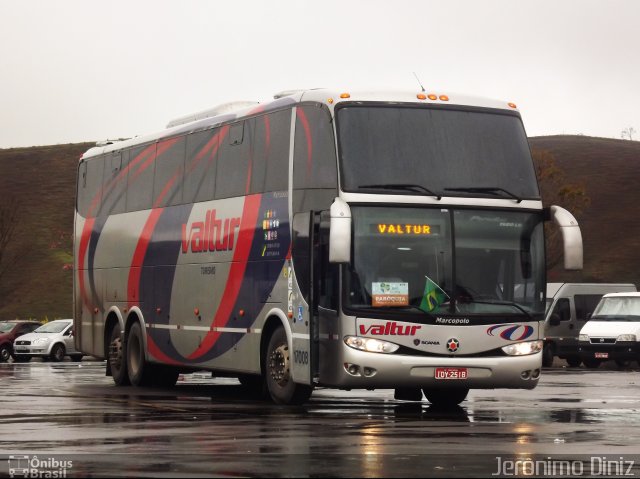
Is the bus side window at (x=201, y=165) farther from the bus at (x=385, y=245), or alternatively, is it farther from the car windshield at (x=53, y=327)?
the car windshield at (x=53, y=327)

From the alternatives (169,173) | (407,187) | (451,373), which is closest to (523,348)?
(451,373)

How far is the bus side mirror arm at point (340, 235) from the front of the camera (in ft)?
58.5

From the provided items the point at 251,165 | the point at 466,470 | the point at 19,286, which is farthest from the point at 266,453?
the point at 19,286

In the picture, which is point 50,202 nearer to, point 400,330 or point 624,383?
point 624,383

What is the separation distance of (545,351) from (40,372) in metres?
14.9

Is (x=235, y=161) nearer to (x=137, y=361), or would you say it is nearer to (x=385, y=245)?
(x=385, y=245)

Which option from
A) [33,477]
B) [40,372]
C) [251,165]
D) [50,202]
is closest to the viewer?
[33,477]

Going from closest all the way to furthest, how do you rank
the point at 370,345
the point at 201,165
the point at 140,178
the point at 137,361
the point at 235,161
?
the point at 370,345, the point at 235,161, the point at 201,165, the point at 137,361, the point at 140,178

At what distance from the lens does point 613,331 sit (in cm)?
3897

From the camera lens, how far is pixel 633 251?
10544cm

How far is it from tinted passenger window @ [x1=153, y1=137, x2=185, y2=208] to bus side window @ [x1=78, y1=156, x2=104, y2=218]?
3.28 metres

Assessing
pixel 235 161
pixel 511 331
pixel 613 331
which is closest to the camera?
pixel 511 331

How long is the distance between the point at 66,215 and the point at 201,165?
94746 millimetres

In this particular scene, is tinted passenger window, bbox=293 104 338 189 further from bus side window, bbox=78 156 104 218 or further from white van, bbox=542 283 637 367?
white van, bbox=542 283 637 367
